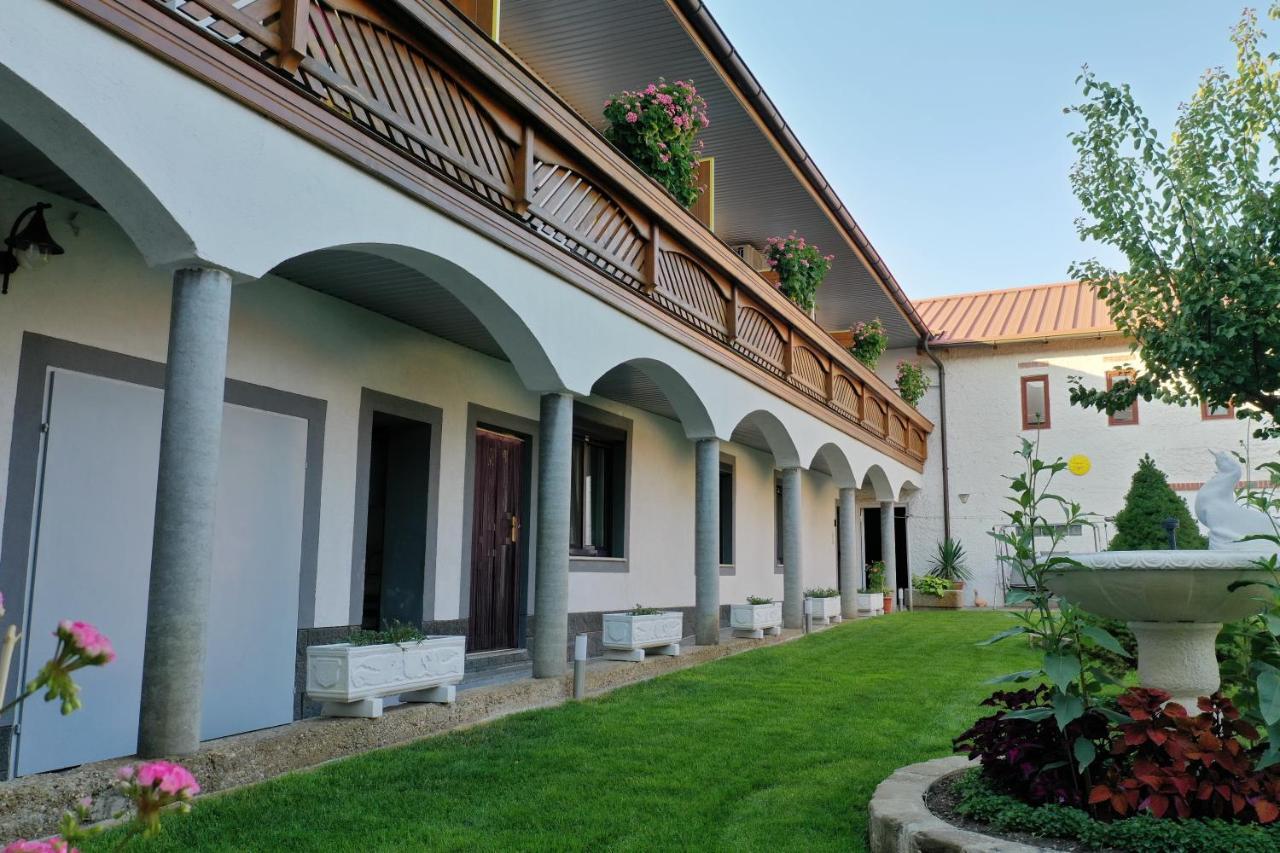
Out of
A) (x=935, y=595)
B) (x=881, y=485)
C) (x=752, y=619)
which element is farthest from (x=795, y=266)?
(x=935, y=595)

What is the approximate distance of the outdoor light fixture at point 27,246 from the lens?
5223 mm

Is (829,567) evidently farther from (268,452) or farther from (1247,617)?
(1247,617)

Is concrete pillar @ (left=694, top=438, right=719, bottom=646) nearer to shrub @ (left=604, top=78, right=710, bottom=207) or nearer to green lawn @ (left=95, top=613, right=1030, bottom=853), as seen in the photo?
green lawn @ (left=95, top=613, right=1030, bottom=853)

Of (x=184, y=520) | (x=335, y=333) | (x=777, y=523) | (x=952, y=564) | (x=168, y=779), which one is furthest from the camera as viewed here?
(x=952, y=564)

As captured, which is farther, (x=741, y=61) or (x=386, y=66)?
(x=741, y=61)

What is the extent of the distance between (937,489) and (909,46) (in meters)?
11.4

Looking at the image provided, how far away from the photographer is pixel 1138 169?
29.8 ft

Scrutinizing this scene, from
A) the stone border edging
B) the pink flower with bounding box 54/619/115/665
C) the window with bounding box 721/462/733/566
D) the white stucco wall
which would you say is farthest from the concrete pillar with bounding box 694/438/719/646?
the white stucco wall

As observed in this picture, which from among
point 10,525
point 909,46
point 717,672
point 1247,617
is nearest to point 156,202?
point 10,525

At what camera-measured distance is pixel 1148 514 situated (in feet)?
32.2

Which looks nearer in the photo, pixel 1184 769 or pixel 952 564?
pixel 1184 769

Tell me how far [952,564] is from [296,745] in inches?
750

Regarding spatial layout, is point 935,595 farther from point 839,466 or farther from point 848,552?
point 839,466

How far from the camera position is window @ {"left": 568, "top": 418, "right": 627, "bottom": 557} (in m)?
11.6
